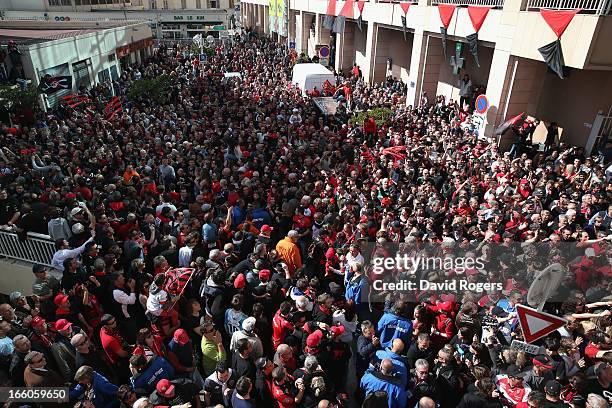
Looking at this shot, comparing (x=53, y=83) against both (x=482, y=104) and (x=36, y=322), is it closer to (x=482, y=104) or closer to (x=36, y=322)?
(x=36, y=322)

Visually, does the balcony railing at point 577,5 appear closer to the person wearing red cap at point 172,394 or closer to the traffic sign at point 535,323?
the traffic sign at point 535,323

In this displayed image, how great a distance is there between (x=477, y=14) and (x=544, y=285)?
1146 cm

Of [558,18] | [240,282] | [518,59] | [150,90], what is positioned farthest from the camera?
[150,90]

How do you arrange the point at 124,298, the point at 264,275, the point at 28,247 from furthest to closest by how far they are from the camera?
the point at 28,247, the point at 264,275, the point at 124,298

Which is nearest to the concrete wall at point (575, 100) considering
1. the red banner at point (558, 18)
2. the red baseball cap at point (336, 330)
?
the red banner at point (558, 18)

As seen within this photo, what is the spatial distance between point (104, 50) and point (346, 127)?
1622 cm

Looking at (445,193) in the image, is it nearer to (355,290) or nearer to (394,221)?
(394,221)

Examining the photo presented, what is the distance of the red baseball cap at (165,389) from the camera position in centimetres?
369

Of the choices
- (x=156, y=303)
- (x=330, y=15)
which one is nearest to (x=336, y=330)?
(x=156, y=303)

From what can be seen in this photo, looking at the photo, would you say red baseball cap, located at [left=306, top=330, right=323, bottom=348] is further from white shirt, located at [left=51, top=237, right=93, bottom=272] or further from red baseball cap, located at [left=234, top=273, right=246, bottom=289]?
white shirt, located at [left=51, top=237, right=93, bottom=272]

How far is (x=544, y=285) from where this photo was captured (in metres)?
5.23

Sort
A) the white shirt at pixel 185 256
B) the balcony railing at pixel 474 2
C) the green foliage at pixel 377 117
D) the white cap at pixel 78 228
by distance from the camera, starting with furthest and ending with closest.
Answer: the green foliage at pixel 377 117 < the balcony railing at pixel 474 2 < the white cap at pixel 78 228 < the white shirt at pixel 185 256

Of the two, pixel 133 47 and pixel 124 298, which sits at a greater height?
pixel 133 47

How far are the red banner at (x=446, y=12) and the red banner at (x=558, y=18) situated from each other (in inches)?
211
